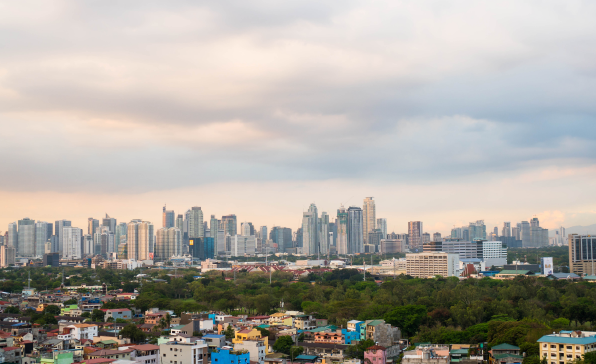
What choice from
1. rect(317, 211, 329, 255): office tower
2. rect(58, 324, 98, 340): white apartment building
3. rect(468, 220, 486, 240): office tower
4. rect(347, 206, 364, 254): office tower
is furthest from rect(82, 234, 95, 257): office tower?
rect(58, 324, 98, 340): white apartment building

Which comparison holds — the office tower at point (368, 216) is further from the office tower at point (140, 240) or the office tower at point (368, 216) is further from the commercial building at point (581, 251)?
the commercial building at point (581, 251)

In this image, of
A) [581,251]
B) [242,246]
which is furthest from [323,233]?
[581,251]

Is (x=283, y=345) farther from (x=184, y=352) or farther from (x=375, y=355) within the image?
(x=184, y=352)

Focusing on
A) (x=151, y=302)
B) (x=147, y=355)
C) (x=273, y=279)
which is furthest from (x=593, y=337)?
(x=273, y=279)

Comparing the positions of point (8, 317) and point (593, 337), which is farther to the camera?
point (8, 317)

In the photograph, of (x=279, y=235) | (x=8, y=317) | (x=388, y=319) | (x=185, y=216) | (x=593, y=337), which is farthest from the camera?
(x=279, y=235)

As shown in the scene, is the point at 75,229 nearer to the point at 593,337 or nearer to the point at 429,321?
the point at 429,321
